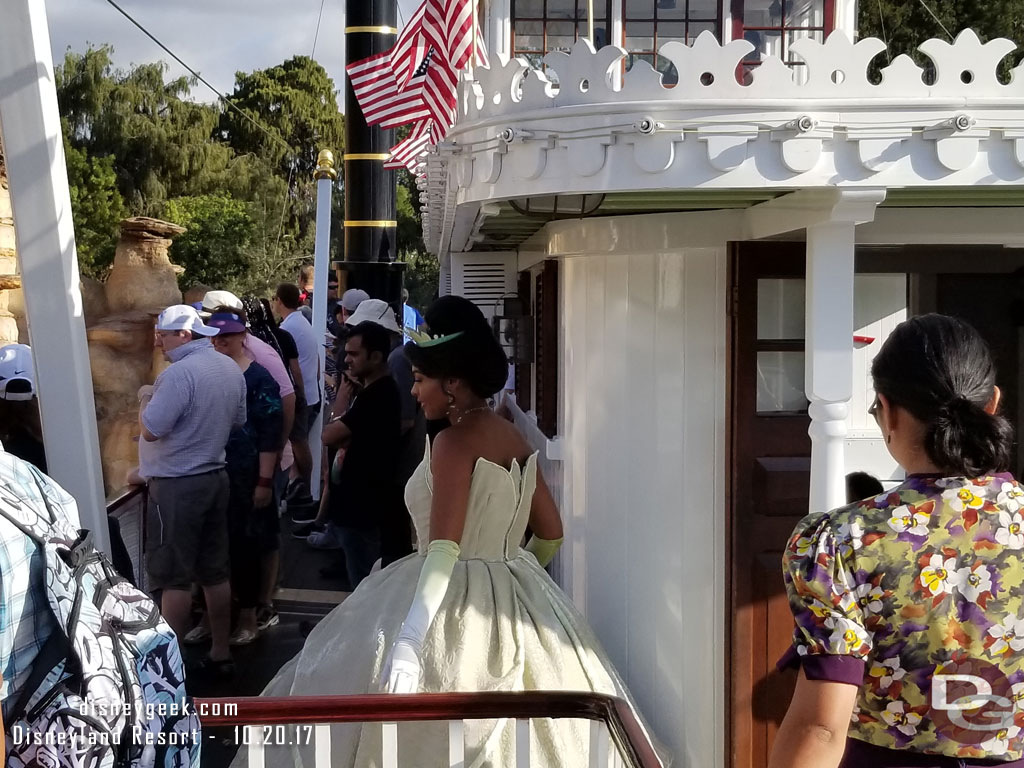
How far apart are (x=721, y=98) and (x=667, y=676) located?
7.17ft

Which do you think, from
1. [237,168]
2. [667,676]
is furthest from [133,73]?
[667,676]

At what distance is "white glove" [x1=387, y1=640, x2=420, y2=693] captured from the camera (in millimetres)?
2604

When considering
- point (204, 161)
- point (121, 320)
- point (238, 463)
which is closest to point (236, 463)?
point (238, 463)

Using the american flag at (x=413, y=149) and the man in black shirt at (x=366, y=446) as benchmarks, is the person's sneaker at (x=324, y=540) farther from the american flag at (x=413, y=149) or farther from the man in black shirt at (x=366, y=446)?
the american flag at (x=413, y=149)

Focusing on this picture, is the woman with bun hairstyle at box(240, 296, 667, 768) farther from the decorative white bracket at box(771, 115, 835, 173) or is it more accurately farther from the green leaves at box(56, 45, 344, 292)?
the green leaves at box(56, 45, 344, 292)

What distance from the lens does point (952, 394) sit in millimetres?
1674

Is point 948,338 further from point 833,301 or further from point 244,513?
point 244,513

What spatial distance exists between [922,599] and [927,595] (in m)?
0.01

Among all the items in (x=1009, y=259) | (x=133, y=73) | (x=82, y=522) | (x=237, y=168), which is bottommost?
(x=82, y=522)

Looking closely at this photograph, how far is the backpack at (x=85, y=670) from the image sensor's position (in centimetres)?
160

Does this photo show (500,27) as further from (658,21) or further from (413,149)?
(413,149)

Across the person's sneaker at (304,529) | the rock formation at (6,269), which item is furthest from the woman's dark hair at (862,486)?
the rock formation at (6,269)

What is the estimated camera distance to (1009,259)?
361 centimetres

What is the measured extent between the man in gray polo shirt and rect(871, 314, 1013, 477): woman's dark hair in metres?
3.70
